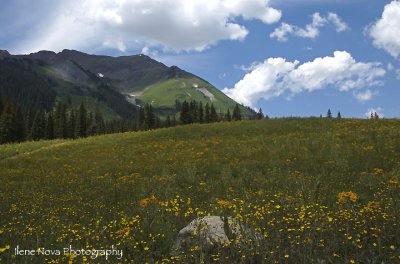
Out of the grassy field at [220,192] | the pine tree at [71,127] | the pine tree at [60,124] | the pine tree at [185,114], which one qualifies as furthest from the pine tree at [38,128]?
the grassy field at [220,192]

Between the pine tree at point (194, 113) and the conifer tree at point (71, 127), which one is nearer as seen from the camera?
the conifer tree at point (71, 127)

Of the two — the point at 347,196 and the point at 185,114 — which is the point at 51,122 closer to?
the point at 185,114

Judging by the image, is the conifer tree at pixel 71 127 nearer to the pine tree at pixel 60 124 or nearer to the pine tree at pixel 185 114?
the pine tree at pixel 60 124

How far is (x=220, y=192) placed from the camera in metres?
14.7

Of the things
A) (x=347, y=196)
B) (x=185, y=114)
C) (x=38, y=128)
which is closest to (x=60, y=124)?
(x=38, y=128)

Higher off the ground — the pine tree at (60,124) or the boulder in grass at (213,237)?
the pine tree at (60,124)

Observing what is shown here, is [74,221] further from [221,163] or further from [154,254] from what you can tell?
[221,163]

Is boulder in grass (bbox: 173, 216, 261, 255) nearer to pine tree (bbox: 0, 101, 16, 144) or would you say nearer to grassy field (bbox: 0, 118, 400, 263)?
grassy field (bbox: 0, 118, 400, 263)

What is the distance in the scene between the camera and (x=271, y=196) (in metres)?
12.5

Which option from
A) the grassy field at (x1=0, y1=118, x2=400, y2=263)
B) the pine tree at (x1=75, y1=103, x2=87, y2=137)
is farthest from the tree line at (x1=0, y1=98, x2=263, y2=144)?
the grassy field at (x1=0, y1=118, x2=400, y2=263)

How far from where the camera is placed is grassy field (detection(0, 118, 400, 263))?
24.9 feet

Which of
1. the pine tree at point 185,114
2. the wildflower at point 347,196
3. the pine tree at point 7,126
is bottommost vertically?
the wildflower at point 347,196

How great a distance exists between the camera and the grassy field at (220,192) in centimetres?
760

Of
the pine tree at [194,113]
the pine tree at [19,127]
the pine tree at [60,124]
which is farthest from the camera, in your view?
the pine tree at [194,113]
